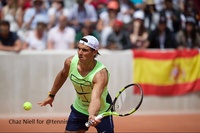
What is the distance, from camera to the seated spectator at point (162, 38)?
14.0m

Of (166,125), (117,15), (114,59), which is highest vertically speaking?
(117,15)

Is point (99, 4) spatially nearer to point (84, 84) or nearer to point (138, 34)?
point (138, 34)

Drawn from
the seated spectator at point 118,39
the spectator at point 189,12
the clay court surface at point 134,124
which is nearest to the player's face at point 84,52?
the clay court surface at point 134,124

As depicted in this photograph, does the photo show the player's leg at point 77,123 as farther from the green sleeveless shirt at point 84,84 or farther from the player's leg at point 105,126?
the player's leg at point 105,126

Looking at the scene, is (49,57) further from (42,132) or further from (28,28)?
(42,132)

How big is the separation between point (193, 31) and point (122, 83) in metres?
2.59

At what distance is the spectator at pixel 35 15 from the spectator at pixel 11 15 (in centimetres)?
23

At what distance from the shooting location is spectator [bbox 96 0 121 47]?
13.8 metres

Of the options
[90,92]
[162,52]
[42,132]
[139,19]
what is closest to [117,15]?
[139,19]

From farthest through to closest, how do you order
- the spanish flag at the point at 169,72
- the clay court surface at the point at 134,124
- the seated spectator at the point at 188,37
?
the seated spectator at the point at 188,37 < the spanish flag at the point at 169,72 < the clay court surface at the point at 134,124

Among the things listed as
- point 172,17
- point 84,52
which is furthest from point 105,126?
point 172,17

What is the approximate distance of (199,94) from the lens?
13.9 meters

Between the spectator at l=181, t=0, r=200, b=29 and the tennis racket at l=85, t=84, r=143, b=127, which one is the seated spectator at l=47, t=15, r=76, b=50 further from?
the tennis racket at l=85, t=84, r=143, b=127

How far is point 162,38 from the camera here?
1408 centimetres
